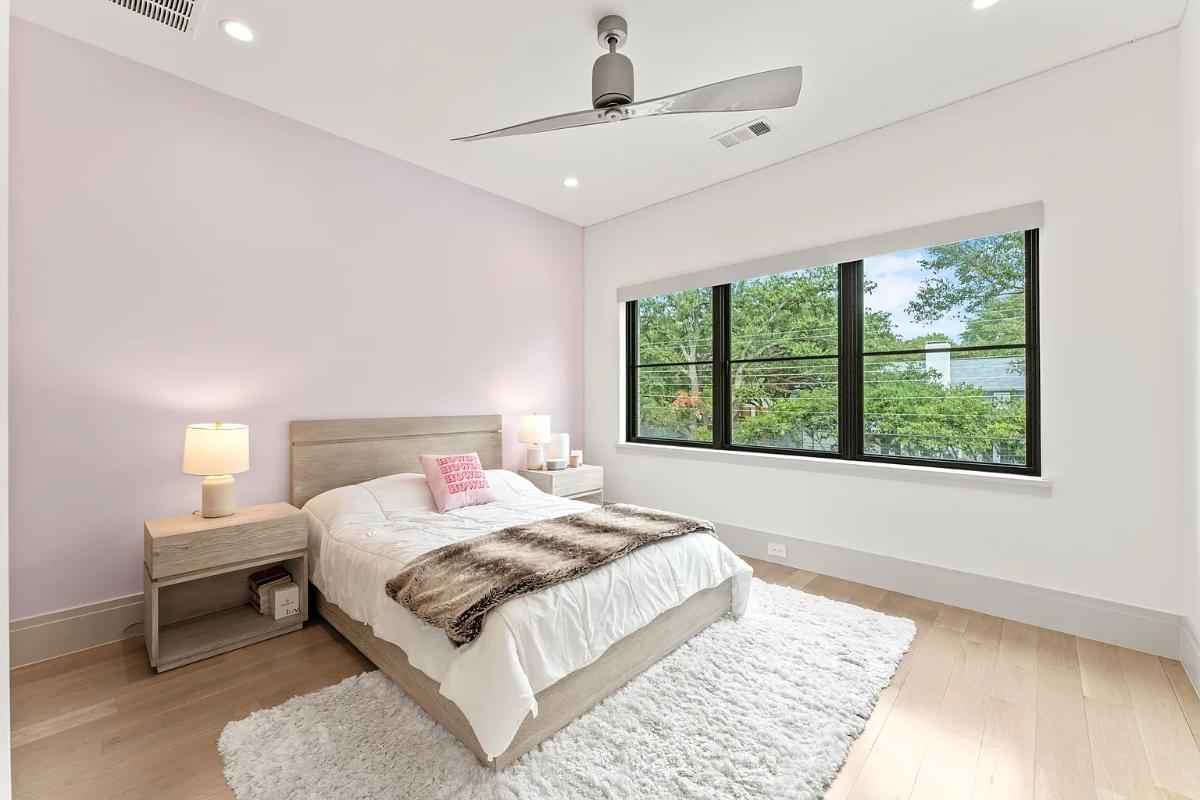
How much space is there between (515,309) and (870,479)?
2.88m

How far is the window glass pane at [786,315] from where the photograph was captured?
3.65m

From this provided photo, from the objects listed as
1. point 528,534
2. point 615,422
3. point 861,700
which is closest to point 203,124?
point 528,534

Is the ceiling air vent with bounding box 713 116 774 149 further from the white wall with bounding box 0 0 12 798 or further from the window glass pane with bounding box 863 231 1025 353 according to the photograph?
the white wall with bounding box 0 0 12 798

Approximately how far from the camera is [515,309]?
4.45 meters

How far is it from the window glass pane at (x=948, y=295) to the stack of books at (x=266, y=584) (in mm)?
3656

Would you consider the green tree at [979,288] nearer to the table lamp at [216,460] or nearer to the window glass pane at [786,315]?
the window glass pane at [786,315]

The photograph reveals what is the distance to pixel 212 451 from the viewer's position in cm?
253

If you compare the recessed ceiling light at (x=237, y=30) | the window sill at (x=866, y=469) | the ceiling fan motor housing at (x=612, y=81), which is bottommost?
the window sill at (x=866, y=469)

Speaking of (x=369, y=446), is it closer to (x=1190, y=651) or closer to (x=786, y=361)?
(x=786, y=361)

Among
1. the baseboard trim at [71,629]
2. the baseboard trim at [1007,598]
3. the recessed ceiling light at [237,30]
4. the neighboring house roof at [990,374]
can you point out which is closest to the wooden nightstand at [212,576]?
the baseboard trim at [71,629]

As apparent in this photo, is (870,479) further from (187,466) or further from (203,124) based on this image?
(203,124)

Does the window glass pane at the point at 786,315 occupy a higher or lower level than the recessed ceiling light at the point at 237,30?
lower

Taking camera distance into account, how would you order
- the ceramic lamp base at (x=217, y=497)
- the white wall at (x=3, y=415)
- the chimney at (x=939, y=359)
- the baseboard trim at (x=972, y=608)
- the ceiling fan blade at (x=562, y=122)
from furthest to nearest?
1. the chimney at (x=939, y=359)
2. the ceramic lamp base at (x=217, y=497)
3. the baseboard trim at (x=972, y=608)
4. the ceiling fan blade at (x=562, y=122)
5. the white wall at (x=3, y=415)

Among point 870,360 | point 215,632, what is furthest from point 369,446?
point 870,360
